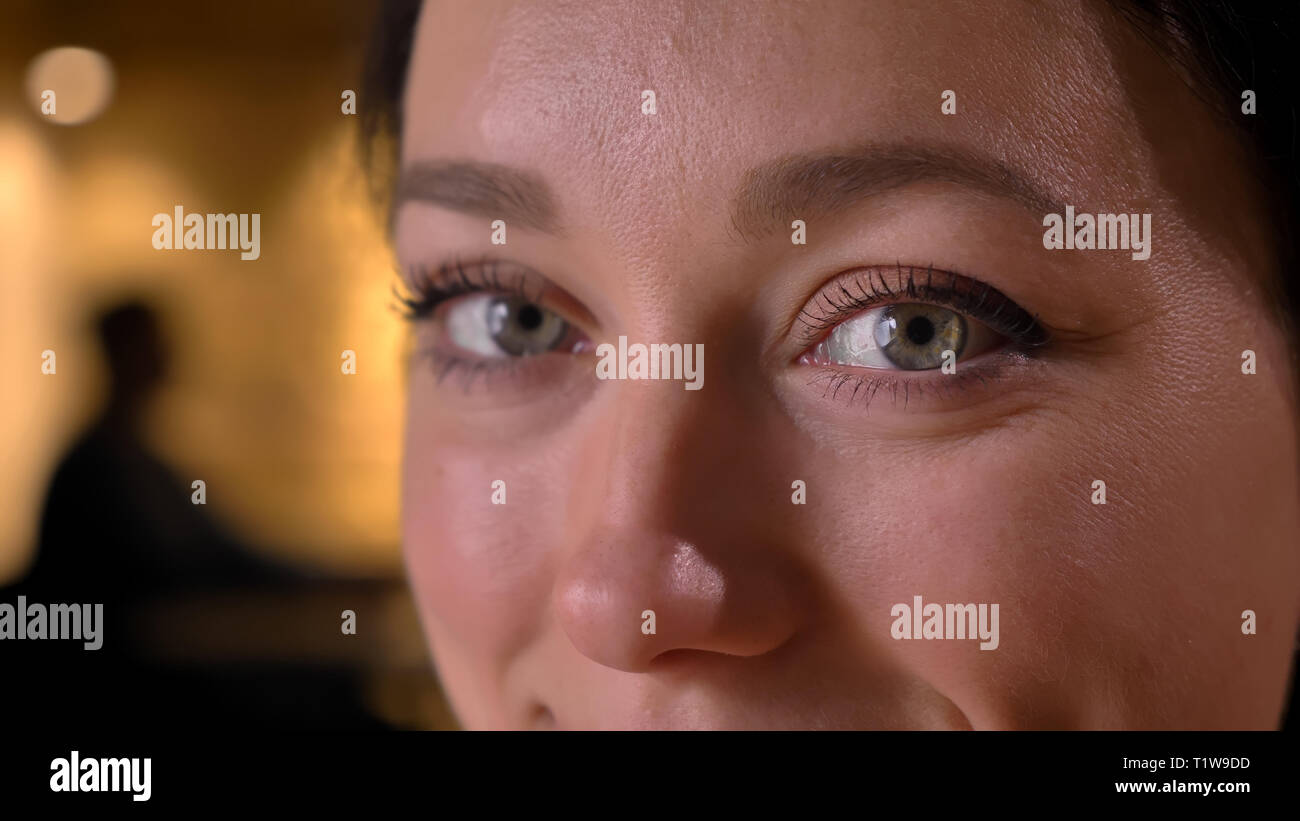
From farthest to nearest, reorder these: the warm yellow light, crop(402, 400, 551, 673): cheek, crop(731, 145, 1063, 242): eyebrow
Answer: the warm yellow light → crop(402, 400, 551, 673): cheek → crop(731, 145, 1063, 242): eyebrow

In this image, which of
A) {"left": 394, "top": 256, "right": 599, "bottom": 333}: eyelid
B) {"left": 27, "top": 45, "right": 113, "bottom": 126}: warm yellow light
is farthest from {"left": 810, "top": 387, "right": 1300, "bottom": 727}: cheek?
{"left": 27, "top": 45, "right": 113, "bottom": 126}: warm yellow light

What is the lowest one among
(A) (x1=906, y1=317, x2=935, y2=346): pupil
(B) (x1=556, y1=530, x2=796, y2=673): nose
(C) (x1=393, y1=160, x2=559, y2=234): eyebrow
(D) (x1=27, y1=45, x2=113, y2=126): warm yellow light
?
(B) (x1=556, y1=530, x2=796, y2=673): nose

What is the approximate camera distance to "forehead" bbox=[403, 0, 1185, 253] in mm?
Result: 571

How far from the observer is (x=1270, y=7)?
0.62 m

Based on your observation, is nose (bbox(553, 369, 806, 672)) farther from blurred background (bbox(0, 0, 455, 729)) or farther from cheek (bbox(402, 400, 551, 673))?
blurred background (bbox(0, 0, 455, 729))

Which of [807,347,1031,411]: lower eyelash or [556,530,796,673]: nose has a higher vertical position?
[807,347,1031,411]: lower eyelash

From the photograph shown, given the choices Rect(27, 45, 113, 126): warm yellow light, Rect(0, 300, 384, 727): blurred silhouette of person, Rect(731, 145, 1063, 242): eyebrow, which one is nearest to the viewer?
Rect(731, 145, 1063, 242): eyebrow

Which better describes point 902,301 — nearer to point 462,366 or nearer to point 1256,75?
point 1256,75

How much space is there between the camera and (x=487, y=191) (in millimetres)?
676

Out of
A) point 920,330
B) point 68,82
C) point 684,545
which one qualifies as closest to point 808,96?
point 920,330

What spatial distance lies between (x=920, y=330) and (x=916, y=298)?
0.10 feet

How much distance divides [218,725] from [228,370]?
42.4 inches

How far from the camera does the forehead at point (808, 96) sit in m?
0.57
